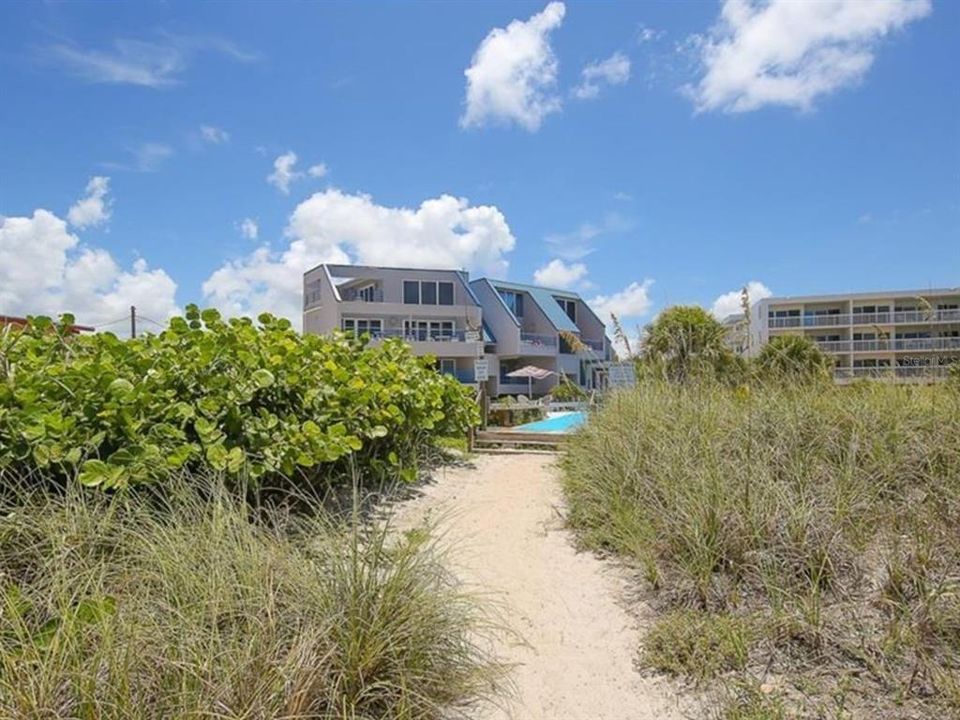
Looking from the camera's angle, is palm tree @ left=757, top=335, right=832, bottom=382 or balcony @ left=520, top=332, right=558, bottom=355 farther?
balcony @ left=520, top=332, right=558, bottom=355

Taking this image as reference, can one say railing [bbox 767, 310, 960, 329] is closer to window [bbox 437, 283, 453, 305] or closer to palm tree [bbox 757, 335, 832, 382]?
window [bbox 437, 283, 453, 305]

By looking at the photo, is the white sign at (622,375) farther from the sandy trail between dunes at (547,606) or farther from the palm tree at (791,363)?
the sandy trail between dunes at (547,606)

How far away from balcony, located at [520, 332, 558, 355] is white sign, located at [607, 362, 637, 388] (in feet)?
83.0

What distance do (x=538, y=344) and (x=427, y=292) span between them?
23.4 feet

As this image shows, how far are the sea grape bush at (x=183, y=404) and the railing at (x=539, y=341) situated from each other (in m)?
28.6

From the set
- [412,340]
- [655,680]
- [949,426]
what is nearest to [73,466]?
[655,680]

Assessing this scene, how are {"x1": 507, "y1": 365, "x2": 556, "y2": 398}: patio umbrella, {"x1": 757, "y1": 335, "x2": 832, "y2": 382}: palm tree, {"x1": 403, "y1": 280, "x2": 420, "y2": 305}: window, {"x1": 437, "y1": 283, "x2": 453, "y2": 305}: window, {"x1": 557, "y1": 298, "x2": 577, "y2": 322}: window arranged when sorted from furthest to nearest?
{"x1": 557, "y1": 298, "x2": 577, "y2": 322}: window, {"x1": 437, "y1": 283, "x2": 453, "y2": 305}: window, {"x1": 403, "y1": 280, "x2": 420, "y2": 305}: window, {"x1": 507, "y1": 365, "x2": 556, "y2": 398}: patio umbrella, {"x1": 757, "y1": 335, "x2": 832, "y2": 382}: palm tree

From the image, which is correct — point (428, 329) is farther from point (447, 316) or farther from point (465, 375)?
point (465, 375)

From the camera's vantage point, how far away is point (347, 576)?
7.74ft

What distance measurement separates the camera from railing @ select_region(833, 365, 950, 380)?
19.4ft

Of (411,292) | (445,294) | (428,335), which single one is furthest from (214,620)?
(445,294)

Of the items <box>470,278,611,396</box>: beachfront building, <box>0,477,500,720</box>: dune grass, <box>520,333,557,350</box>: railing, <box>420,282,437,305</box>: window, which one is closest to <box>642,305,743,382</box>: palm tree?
<box>0,477,500,720</box>: dune grass

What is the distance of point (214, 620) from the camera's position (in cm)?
198

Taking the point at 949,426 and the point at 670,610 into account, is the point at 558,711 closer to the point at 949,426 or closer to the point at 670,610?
the point at 670,610
